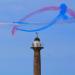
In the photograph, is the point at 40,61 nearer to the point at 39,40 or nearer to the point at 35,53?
the point at 35,53

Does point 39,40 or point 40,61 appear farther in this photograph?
point 39,40

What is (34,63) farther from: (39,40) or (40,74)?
(39,40)

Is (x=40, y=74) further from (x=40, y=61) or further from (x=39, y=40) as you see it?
(x=39, y=40)

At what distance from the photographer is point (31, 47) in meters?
47.9

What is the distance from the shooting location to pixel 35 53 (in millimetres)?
46656

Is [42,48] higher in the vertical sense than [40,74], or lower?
higher

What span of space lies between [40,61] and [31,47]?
2796mm

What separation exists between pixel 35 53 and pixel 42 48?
189cm

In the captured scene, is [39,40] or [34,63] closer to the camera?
[34,63]

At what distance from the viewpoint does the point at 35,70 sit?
152 feet

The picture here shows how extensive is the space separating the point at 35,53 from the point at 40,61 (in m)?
1.50

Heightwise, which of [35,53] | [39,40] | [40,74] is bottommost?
[40,74]

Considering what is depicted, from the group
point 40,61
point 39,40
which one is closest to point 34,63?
point 40,61

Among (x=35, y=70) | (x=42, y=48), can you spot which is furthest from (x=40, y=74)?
(x=42, y=48)
